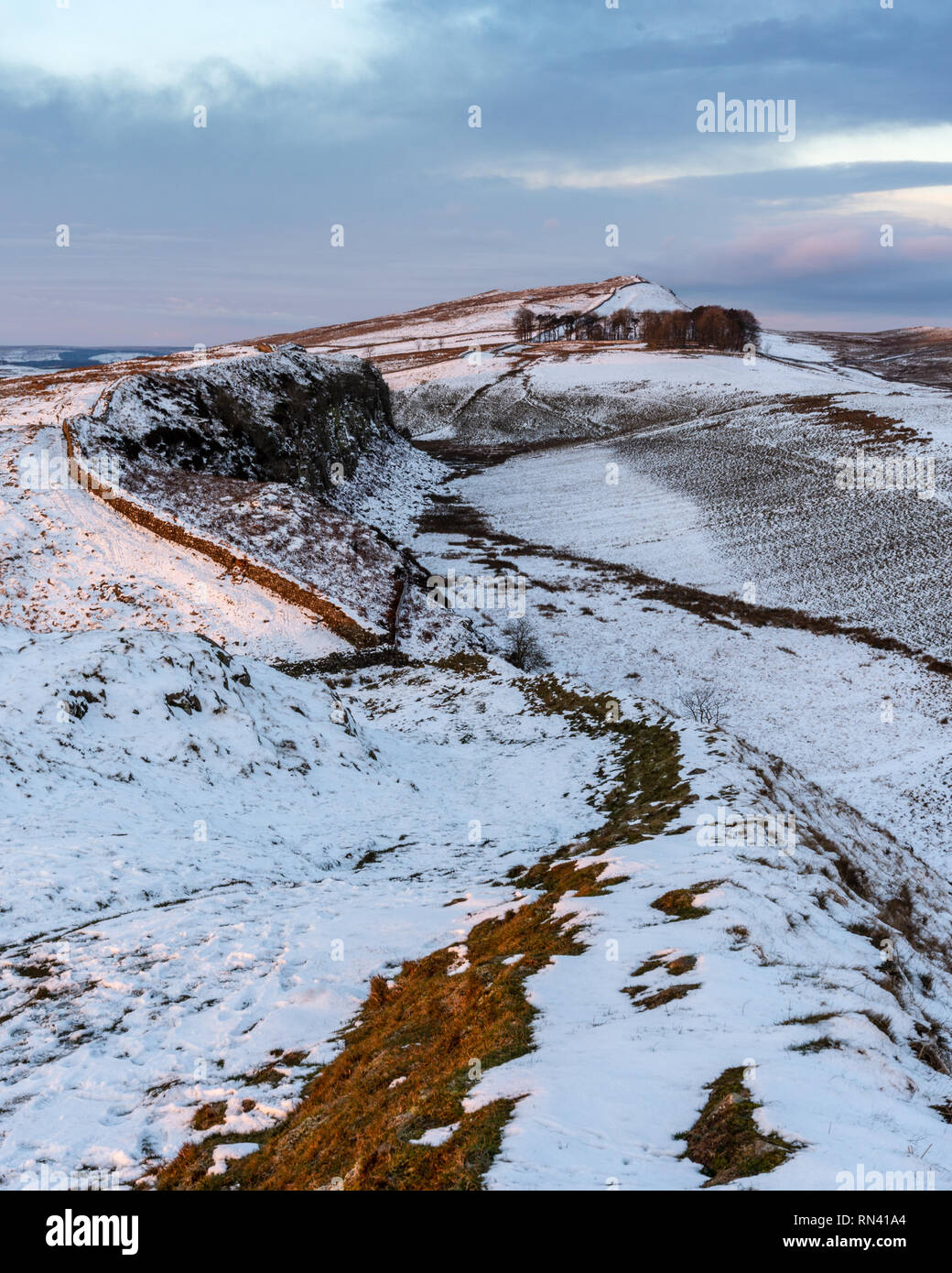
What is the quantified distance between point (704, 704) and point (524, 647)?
8.58m

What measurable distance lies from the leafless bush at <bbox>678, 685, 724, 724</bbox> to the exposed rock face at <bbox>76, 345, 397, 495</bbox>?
31203 millimetres

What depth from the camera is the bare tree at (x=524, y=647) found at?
105ft

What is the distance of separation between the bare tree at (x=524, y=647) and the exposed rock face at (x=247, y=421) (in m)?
22.1

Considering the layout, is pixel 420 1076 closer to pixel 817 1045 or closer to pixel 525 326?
pixel 817 1045

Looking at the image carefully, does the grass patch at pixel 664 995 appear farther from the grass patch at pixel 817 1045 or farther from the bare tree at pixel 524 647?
the bare tree at pixel 524 647

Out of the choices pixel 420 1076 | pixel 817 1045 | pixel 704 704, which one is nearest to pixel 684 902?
pixel 817 1045

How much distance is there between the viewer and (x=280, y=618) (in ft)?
102

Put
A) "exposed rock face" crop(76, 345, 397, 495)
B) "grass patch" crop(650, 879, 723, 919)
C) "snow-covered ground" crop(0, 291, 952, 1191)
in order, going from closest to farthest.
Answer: "snow-covered ground" crop(0, 291, 952, 1191)
"grass patch" crop(650, 879, 723, 919)
"exposed rock face" crop(76, 345, 397, 495)

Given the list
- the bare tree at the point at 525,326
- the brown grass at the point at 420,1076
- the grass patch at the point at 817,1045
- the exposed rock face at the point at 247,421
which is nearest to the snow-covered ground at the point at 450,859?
the grass patch at the point at 817,1045

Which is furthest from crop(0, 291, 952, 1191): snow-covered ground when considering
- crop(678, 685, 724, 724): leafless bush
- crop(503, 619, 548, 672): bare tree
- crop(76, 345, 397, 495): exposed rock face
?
crop(76, 345, 397, 495): exposed rock face

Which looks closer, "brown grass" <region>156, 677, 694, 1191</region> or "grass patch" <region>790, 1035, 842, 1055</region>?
"brown grass" <region>156, 677, 694, 1191</region>

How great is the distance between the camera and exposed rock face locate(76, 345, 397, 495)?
138 feet

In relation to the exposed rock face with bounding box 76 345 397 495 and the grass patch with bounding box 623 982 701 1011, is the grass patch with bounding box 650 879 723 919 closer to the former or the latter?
the grass patch with bounding box 623 982 701 1011
